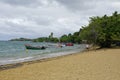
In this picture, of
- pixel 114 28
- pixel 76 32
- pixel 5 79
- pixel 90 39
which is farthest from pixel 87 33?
pixel 76 32

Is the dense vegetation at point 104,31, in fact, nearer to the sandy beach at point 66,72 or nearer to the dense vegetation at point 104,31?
the dense vegetation at point 104,31

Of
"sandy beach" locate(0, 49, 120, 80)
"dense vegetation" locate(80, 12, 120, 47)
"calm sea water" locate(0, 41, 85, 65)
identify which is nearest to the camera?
"sandy beach" locate(0, 49, 120, 80)

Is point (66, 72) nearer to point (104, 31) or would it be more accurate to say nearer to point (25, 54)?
point (25, 54)

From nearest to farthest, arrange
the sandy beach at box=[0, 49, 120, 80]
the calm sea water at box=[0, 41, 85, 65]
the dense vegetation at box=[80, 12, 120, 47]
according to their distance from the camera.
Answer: the sandy beach at box=[0, 49, 120, 80] → the calm sea water at box=[0, 41, 85, 65] → the dense vegetation at box=[80, 12, 120, 47]

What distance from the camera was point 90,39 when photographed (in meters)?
65.9

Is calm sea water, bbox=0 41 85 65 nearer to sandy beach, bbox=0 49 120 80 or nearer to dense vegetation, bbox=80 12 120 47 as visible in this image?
dense vegetation, bbox=80 12 120 47

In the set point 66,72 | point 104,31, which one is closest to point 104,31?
point 104,31

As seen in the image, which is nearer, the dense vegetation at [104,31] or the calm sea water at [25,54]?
the calm sea water at [25,54]

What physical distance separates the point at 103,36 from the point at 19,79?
50.4 m

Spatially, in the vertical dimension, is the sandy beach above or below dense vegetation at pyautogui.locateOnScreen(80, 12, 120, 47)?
below

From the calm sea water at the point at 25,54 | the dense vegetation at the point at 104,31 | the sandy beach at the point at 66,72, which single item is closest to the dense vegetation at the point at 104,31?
the dense vegetation at the point at 104,31

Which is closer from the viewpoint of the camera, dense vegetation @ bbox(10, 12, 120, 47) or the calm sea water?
the calm sea water

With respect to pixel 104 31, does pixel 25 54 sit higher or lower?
lower

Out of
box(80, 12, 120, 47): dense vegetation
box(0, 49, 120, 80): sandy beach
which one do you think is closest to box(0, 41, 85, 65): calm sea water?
box(80, 12, 120, 47): dense vegetation
